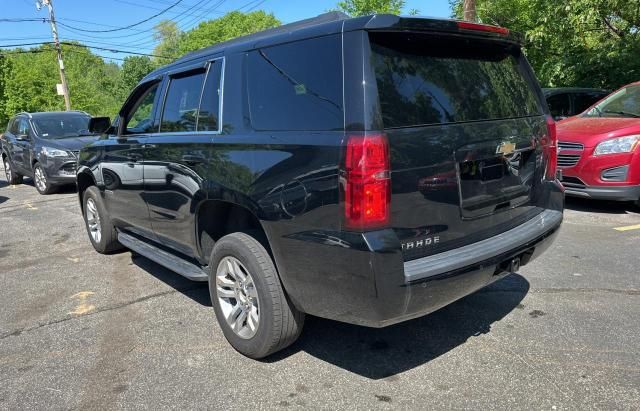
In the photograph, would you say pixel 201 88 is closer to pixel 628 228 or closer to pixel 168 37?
pixel 628 228

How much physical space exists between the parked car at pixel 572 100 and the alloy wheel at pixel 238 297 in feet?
28.7

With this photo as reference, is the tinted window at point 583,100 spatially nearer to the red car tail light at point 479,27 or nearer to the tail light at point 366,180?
the red car tail light at point 479,27

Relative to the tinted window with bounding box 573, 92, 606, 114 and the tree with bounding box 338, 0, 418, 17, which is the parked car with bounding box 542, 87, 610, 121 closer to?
the tinted window with bounding box 573, 92, 606, 114

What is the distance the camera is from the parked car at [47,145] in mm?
10305

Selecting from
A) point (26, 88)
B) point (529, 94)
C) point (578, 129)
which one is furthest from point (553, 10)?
point (26, 88)

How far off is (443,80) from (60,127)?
34.7 feet

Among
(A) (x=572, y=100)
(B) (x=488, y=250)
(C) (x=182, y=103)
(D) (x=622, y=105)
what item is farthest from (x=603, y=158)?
(C) (x=182, y=103)

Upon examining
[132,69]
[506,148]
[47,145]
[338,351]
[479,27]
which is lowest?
[338,351]

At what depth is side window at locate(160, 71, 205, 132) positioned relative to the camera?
12.4ft

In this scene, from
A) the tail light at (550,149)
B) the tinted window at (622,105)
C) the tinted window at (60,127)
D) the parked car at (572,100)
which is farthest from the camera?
the tinted window at (60,127)

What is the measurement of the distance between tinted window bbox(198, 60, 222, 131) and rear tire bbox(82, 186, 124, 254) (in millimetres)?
2367

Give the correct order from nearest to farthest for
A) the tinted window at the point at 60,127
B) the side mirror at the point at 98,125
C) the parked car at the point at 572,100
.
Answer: the side mirror at the point at 98,125 → the parked car at the point at 572,100 → the tinted window at the point at 60,127

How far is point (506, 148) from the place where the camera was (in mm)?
3098

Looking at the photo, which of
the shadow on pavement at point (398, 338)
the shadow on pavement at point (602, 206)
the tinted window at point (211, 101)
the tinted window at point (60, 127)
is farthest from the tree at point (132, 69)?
the shadow on pavement at point (398, 338)
